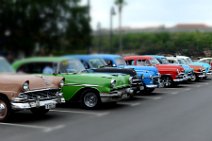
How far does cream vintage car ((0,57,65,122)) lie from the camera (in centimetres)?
888

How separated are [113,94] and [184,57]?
11.5m

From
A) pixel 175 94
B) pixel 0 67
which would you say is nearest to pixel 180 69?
pixel 175 94

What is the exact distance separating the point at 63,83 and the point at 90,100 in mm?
1499

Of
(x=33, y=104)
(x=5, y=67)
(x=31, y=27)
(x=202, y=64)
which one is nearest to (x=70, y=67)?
(x=5, y=67)

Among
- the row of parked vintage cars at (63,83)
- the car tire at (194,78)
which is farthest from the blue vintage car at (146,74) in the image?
the car tire at (194,78)

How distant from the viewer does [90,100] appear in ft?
37.6

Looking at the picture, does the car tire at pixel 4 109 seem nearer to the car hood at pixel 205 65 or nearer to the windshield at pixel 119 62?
the windshield at pixel 119 62

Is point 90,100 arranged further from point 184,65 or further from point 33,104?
point 184,65

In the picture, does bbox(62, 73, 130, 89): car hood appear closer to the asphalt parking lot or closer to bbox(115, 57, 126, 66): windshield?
the asphalt parking lot

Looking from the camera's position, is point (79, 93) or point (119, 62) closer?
point (79, 93)

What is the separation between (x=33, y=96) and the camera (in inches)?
360

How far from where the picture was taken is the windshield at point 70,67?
11.3 metres

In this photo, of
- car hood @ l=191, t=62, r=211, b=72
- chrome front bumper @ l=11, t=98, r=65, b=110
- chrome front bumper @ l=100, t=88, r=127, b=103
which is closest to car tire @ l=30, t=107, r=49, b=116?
chrome front bumper @ l=11, t=98, r=65, b=110

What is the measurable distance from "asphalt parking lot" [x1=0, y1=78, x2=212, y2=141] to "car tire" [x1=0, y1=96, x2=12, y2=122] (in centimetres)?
19
